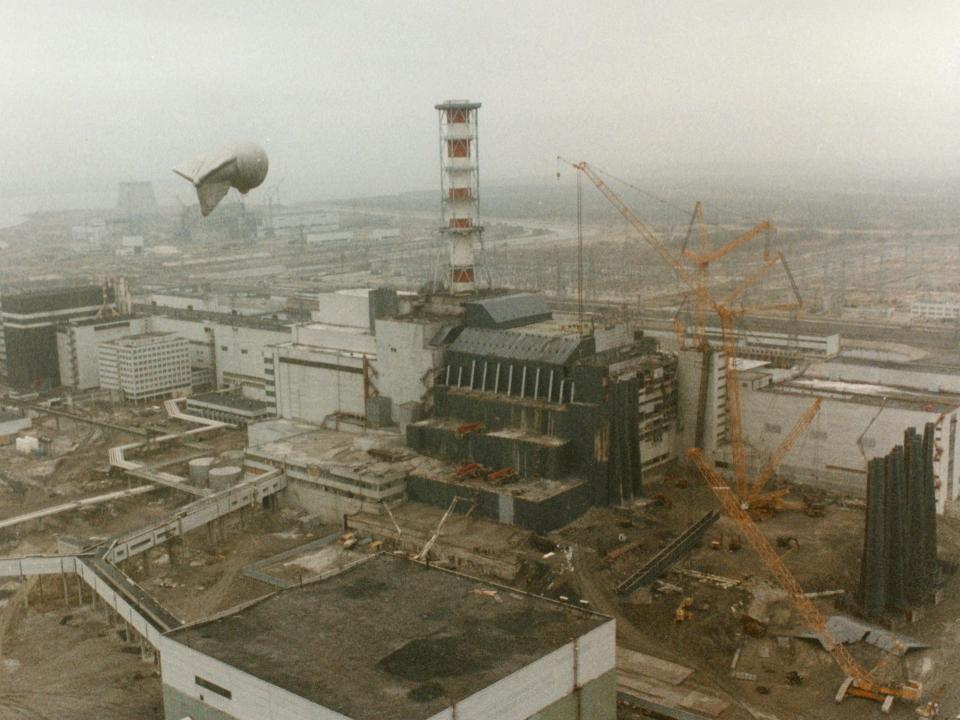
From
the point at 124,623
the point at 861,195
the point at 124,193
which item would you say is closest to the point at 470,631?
the point at 124,623

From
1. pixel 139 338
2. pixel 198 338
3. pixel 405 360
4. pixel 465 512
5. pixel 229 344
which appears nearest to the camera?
pixel 465 512

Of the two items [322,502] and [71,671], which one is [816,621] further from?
[71,671]

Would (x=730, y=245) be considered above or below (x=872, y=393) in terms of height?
above

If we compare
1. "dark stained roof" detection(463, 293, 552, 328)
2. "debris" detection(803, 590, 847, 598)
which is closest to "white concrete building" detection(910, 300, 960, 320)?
"dark stained roof" detection(463, 293, 552, 328)

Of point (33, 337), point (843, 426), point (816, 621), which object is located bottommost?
point (816, 621)

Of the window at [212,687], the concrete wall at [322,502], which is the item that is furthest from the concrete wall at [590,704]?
the concrete wall at [322,502]

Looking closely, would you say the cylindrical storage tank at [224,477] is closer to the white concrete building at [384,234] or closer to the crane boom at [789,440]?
the crane boom at [789,440]

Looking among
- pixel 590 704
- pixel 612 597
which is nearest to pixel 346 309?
pixel 612 597
